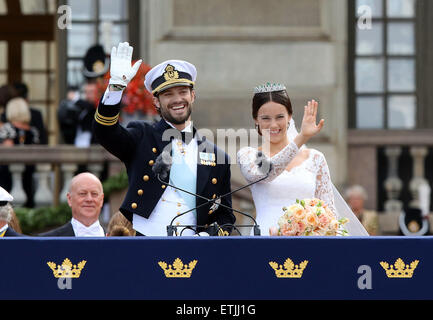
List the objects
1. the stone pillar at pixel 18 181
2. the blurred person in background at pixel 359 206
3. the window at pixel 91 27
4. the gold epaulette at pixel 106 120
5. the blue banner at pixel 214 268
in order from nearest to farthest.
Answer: the blue banner at pixel 214 268 < the gold epaulette at pixel 106 120 < the blurred person in background at pixel 359 206 < the stone pillar at pixel 18 181 < the window at pixel 91 27

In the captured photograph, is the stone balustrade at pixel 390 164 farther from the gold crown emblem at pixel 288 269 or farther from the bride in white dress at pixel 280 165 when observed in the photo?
the gold crown emblem at pixel 288 269

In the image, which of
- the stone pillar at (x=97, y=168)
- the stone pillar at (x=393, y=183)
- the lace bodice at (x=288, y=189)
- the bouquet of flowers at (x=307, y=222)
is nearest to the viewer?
the bouquet of flowers at (x=307, y=222)

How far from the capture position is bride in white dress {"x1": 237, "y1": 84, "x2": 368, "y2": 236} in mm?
4961

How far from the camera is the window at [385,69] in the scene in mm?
10750

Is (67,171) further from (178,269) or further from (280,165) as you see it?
(178,269)

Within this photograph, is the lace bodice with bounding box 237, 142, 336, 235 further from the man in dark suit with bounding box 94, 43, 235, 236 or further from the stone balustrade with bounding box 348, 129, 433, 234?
the stone balustrade with bounding box 348, 129, 433, 234

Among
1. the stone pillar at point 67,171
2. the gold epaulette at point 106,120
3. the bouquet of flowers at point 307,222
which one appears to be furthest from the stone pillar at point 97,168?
the bouquet of flowers at point 307,222

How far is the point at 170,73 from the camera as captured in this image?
4906 mm

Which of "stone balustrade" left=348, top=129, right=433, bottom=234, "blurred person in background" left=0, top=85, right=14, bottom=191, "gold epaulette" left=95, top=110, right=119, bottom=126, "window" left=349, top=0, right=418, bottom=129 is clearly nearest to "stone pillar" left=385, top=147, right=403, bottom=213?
"stone balustrade" left=348, top=129, right=433, bottom=234

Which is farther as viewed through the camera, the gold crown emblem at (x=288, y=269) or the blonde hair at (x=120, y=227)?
the blonde hair at (x=120, y=227)

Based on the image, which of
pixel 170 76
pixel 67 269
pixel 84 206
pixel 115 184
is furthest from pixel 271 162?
pixel 115 184

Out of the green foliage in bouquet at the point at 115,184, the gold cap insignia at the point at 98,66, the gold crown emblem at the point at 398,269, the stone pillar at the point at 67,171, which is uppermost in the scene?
the gold cap insignia at the point at 98,66
